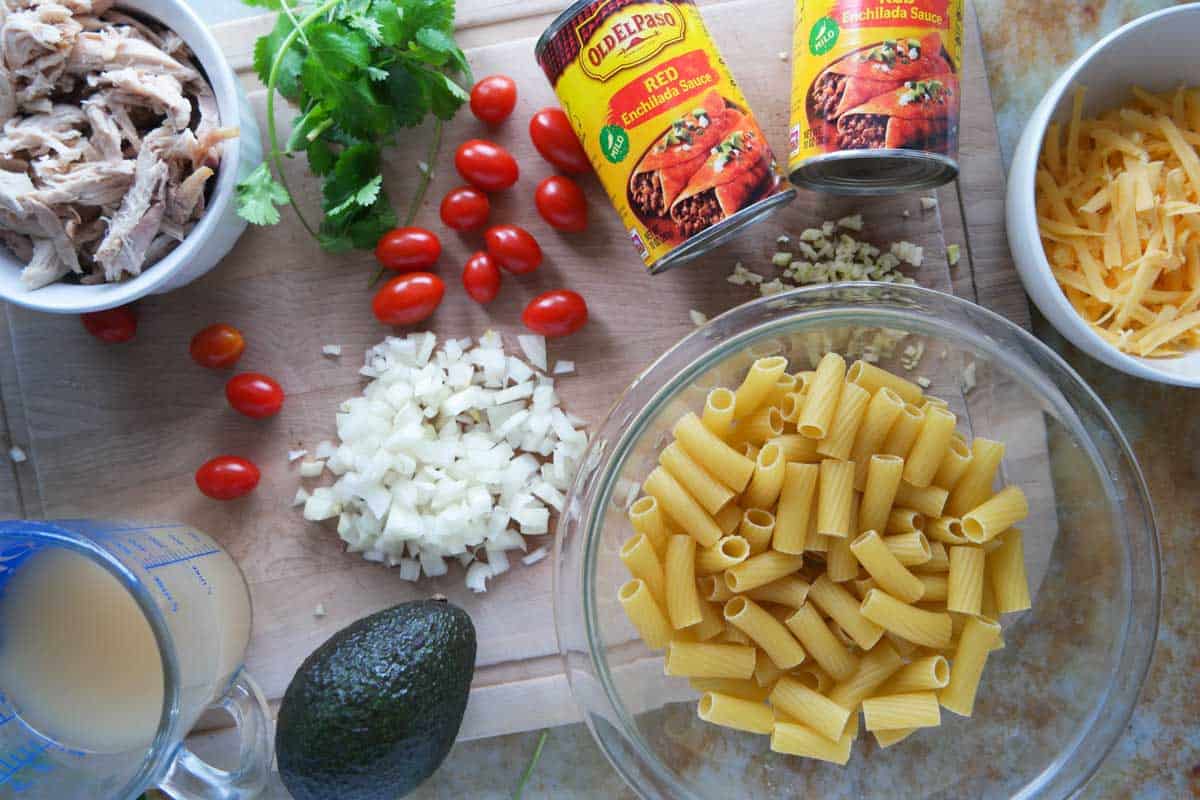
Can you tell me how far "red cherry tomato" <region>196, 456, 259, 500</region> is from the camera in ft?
5.21

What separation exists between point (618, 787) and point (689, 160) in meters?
1.10

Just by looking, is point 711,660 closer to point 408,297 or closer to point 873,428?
point 873,428

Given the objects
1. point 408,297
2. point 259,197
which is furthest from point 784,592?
point 259,197

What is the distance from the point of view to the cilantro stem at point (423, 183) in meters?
1.64

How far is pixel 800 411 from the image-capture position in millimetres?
1327

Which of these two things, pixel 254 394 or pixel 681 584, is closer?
pixel 681 584

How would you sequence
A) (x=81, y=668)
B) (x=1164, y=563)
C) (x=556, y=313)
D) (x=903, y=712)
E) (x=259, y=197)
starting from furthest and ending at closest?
(x=1164, y=563), (x=556, y=313), (x=259, y=197), (x=81, y=668), (x=903, y=712)

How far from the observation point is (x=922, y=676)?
1263 millimetres

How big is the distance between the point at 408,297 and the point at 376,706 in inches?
25.4

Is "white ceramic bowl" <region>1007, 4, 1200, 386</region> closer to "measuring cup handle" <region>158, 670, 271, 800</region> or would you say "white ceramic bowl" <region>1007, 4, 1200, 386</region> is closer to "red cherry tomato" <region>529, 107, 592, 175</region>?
"red cherry tomato" <region>529, 107, 592, 175</region>

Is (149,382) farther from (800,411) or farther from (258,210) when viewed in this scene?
(800,411)

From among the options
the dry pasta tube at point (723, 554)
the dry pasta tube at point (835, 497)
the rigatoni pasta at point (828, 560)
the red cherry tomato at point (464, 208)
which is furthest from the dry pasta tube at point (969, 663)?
the red cherry tomato at point (464, 208)

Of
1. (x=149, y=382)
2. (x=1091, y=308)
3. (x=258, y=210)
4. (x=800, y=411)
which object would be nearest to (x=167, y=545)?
(x=149, y=382)

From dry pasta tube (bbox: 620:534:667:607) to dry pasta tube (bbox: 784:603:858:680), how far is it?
0.18 meters
